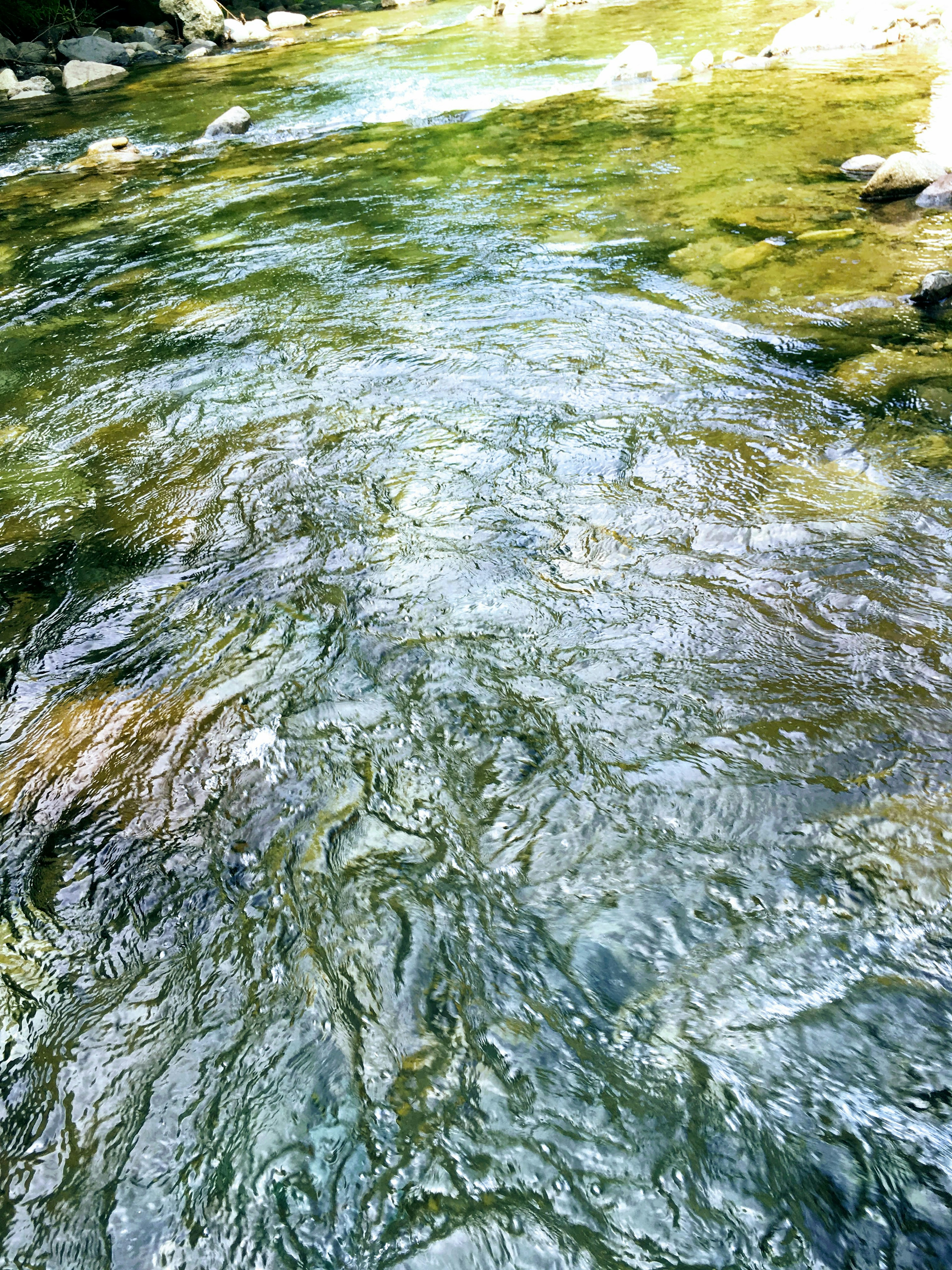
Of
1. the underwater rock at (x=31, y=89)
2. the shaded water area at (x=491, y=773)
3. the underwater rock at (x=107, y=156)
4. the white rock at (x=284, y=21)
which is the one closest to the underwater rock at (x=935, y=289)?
the shaded water area at (x=491, y=773)

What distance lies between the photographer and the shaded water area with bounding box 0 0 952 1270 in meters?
1.76

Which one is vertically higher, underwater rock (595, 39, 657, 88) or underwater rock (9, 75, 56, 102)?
underwater rock (9, 75, 56, 102)

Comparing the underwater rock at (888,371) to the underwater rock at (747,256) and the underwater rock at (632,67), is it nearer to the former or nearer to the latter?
the underwater rock at (747,256)

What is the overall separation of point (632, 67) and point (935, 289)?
379 inches

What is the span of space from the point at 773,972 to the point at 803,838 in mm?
438

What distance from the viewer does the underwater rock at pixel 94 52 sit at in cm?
2095

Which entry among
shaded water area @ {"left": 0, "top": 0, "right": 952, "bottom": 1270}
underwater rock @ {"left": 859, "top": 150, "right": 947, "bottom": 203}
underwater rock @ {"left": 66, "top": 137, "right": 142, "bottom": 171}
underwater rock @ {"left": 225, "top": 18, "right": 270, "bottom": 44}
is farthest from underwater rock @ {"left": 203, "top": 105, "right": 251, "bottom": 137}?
underwater rock @ {"left": 225, "top": 18, "right": 270, "bottom": 44}

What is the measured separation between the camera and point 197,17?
23.0 meters

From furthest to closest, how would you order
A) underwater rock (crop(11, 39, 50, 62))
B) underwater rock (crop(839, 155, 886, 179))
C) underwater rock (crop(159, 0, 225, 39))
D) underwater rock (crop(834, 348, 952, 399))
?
underwater rock (crop(159, 0, 225, 39)) → underwater rock (crop(11, 39, 50, 62)) → underwater rock (crop(839, 155, 886, 179)) → underwater rock (crop(834, 348, 952, 399))

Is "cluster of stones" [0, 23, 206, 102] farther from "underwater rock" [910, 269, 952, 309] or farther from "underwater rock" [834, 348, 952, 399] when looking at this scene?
"underwater rock" [834, 348, 952, 399]

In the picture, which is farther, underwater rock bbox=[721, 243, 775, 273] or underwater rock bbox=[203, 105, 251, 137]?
underwater rock bbox=[203, 105, 251, 137]

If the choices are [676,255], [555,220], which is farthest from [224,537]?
[555,220]

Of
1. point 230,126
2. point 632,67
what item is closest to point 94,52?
point 230,126

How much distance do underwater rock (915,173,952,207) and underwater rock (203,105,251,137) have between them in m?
9.64
